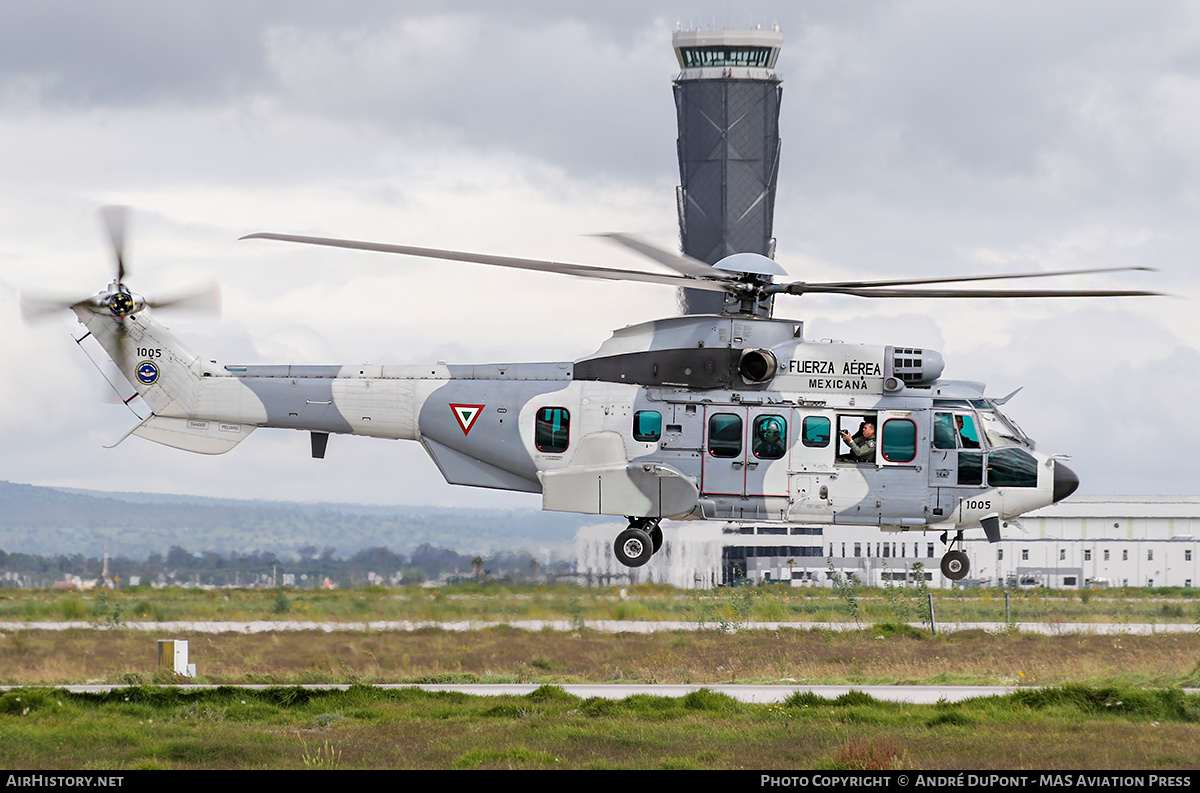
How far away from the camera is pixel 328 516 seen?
241 feet

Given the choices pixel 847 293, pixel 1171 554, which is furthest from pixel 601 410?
pixel 1171 554

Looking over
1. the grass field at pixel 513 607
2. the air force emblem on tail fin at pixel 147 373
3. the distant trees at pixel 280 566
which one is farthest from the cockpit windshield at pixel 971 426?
the distant trees at pixel 280 566

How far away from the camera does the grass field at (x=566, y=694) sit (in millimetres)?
25203

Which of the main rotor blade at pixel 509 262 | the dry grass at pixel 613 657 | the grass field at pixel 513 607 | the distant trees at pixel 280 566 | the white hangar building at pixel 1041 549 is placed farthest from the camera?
the white hangar building at pixel 1041 549

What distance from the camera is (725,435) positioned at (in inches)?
950

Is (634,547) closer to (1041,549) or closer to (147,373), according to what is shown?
(147,373)

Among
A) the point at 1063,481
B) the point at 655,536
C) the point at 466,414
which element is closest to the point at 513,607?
the point at 466,414

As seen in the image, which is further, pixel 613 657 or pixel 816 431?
pixel 613 657

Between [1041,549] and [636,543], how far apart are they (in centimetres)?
10059

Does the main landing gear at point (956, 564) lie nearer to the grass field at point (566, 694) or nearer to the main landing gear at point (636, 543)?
the grass field at point (566, 694)

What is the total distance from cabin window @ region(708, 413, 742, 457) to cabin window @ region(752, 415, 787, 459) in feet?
0.99

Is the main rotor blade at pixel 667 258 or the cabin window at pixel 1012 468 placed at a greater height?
the main rotor blade at pixel 667 258

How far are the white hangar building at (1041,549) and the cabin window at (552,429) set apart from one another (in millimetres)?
77386

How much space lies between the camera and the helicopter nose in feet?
80.4
